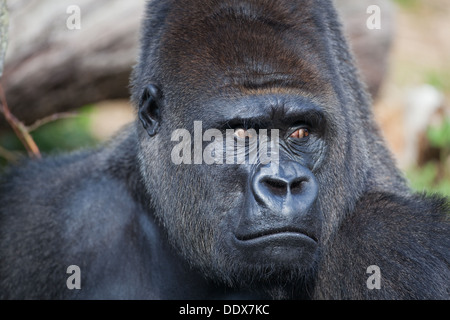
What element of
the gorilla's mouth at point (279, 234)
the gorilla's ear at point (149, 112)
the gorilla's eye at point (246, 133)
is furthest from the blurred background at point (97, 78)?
the gorilla's mouth at point (279, 234)

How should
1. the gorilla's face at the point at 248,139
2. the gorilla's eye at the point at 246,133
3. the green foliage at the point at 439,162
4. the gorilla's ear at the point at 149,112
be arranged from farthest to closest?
the green foliage at the point at 439,162 → the gorilla's ear at the point at 149,112 → the gorilla's eye at the point at 246,133 → the gorilla's face at the point at 248,139

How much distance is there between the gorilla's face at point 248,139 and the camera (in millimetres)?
3543

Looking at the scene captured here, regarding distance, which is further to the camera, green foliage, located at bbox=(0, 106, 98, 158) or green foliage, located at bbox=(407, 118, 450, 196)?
green foliage, located at bbox=(0, 106, 98, 158)

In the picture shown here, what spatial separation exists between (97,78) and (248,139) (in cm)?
380

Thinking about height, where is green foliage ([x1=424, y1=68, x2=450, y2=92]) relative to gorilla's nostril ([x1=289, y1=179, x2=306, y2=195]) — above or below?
above

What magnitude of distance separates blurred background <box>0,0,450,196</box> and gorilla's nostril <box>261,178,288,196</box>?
93.4 inches

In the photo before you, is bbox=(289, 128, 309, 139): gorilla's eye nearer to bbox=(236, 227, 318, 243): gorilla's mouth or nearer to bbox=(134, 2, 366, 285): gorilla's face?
bbox=(134, 2, 366, 285): gorilla's face

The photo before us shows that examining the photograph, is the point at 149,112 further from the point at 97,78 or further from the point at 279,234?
the point at 97,78

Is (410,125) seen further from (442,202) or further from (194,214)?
(194,214)

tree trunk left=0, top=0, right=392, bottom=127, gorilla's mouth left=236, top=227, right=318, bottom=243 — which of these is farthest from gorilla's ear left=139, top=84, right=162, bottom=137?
tree trunk left=0, top=0, right=392, bottom=127

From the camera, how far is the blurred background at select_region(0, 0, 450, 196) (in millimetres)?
6371

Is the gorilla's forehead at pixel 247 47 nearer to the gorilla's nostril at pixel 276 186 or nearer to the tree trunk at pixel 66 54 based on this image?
the gorilla's nostril at pixel 276 186

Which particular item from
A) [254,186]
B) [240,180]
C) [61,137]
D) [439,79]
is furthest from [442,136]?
[254,186]

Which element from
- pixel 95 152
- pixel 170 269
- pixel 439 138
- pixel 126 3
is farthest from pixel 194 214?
pixel 439 138
